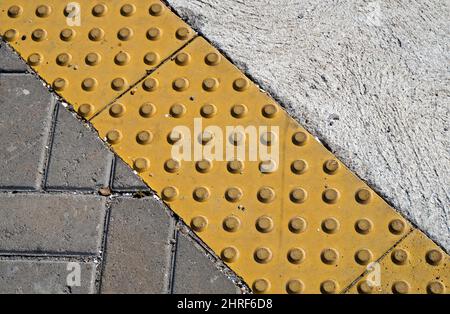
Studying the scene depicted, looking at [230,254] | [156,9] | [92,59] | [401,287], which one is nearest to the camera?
[401,287]

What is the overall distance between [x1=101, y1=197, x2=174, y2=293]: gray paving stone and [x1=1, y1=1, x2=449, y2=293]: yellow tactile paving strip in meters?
0.09

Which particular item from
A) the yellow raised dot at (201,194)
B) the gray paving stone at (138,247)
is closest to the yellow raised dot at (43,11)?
the gray paving stone at (138,247)

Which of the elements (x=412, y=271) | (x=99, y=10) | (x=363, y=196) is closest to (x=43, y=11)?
(x=99, y=10)

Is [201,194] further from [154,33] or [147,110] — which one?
[154,33]

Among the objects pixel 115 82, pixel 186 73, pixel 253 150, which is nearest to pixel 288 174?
pixel 253 150

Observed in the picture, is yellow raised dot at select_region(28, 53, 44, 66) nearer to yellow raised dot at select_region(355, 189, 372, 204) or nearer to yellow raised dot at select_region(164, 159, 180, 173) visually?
yellow raised dot at select_region(164, 159, 180, 173)

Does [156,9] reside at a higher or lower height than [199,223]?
higher

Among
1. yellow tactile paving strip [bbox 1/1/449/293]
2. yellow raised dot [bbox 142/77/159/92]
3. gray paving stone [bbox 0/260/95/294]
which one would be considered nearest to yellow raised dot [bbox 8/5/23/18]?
yellow tactile paving strip [bbox 1/1/449/293]

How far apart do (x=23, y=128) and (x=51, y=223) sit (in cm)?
47

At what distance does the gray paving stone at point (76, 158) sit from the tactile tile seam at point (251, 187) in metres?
0.06

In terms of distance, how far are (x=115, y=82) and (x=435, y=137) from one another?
1326mm

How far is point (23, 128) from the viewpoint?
3168 mm

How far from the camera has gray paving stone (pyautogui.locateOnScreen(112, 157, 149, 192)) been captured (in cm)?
300

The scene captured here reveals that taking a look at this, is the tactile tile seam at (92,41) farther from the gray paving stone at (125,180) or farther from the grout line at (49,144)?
the gray paving stone at (125,180)
